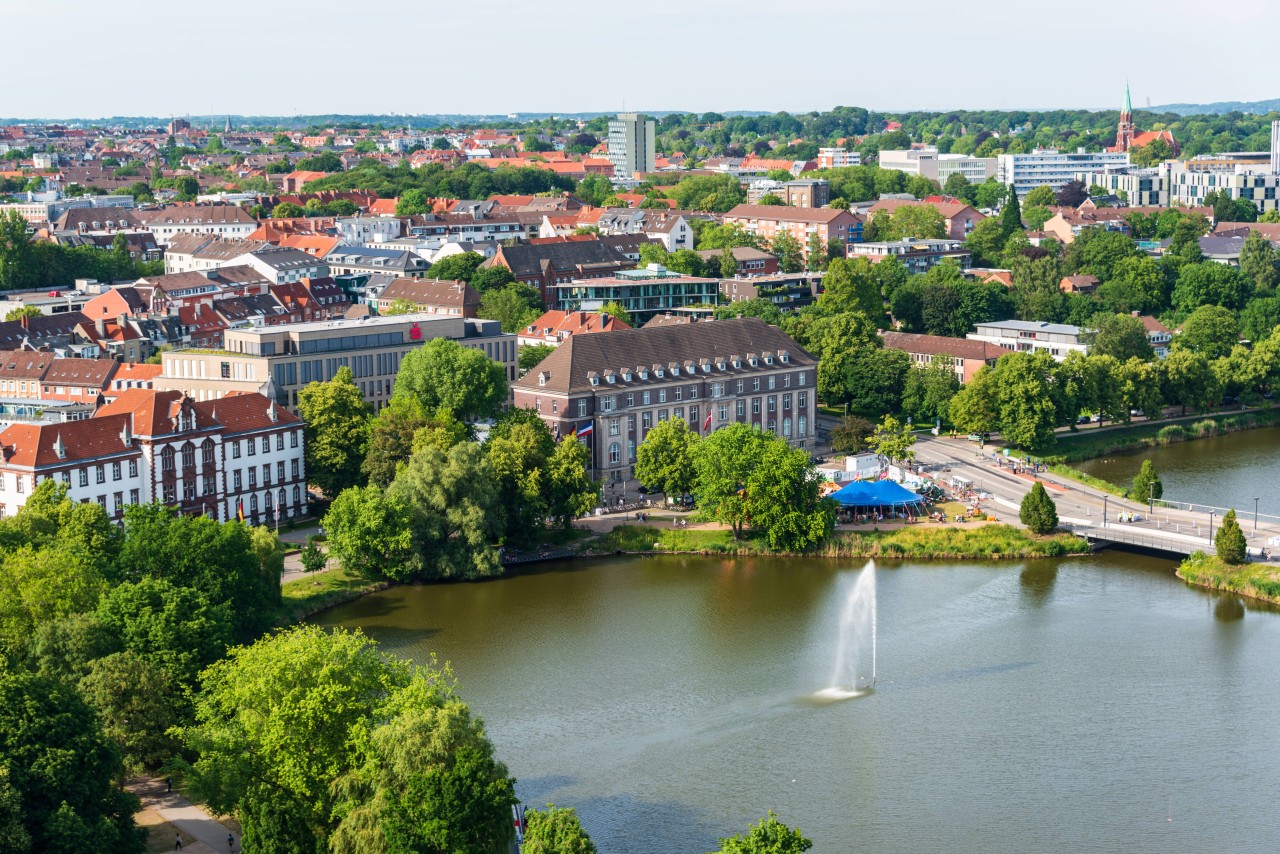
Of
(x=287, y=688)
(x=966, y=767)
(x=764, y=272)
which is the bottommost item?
(x=966, y=767)

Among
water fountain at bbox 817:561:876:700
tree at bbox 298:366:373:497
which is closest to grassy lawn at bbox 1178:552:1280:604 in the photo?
water fountain at bbox 817:561:876:700

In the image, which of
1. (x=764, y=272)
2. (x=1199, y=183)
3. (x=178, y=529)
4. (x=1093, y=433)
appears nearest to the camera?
(x=178, y=529)

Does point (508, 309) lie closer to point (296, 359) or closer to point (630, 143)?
point (296, 359)

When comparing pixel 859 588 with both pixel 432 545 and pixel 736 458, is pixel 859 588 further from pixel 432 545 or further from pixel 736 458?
pixel 432 545

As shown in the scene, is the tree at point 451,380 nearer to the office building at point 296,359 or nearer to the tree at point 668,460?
the office building at point 296,359

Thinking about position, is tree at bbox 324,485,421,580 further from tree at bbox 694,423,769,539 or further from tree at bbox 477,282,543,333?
tree at bbox 477,282,543,333

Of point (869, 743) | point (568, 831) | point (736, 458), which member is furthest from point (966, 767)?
point (736, 458)

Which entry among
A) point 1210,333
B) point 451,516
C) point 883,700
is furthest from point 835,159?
point 883,700
